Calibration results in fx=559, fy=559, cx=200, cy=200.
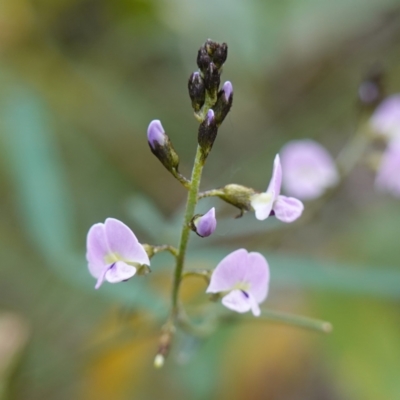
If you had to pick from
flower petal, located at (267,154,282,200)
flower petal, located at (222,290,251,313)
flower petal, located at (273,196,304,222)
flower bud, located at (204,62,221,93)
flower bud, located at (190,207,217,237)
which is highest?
flower bud, located at (204,62,221,93)

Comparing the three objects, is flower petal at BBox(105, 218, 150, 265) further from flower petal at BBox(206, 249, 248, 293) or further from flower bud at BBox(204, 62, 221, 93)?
→ flower bud at BBox(204, 62, 221, 93)

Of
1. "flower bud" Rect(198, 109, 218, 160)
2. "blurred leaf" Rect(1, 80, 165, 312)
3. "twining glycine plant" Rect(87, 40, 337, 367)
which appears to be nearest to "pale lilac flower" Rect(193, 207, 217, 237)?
"twining glycine plant" Rect(87, 40, 337, 367)

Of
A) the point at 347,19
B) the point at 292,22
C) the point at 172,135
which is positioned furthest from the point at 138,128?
the point at 347,19

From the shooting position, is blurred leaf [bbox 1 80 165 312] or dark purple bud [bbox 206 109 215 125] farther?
blurred leaf [bbox 1 80 165 312]

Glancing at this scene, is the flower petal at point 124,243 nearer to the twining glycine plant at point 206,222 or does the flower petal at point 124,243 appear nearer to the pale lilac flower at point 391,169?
the twining glycine plant at point 206,222

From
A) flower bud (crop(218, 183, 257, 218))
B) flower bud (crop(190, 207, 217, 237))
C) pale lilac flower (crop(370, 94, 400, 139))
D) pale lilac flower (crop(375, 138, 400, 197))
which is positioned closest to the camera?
flower bud (crop(190, 207, 217, 237))

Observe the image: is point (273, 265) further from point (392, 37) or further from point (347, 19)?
point (392, 37)

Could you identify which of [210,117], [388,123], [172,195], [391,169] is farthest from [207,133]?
[172,195]

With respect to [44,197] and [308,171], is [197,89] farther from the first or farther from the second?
[44,197]
